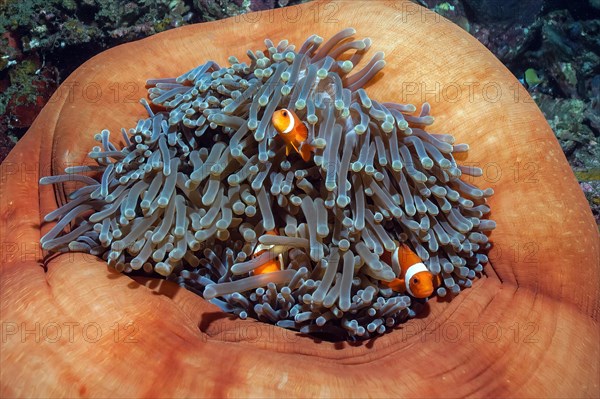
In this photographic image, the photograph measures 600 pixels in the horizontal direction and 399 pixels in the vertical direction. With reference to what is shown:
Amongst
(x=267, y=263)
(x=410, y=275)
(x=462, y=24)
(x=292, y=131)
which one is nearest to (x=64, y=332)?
(x=267, y=263)

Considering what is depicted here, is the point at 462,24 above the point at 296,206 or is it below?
below

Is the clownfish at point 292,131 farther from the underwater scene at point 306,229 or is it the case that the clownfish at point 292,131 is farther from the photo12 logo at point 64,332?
the photo12 logo at point 64,332

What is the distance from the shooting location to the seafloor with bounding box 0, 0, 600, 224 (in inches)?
113

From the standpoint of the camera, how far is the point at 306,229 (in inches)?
62.8

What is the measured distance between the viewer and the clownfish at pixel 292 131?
151cm

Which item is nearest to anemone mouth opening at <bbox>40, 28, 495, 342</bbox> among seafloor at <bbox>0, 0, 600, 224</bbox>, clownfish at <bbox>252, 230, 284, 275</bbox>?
clownfish at <bbox>252, 230, 284, 275</bbox>

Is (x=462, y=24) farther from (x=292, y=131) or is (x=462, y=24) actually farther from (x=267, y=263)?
(x=267, y=263)

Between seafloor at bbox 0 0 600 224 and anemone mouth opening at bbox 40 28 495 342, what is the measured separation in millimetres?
1505

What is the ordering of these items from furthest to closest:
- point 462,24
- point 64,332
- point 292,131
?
point 462,24 < point 292,131 < point 64,332

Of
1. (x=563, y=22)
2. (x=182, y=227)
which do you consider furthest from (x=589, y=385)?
(x=563, y=22)

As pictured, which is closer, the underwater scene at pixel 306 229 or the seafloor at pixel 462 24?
the underwater scene at pixel 306 229

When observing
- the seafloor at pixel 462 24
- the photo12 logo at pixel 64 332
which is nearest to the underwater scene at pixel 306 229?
the photo12 logo at pixel 64 332

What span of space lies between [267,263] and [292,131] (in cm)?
43

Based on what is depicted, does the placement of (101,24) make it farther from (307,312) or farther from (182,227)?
(307,312)
